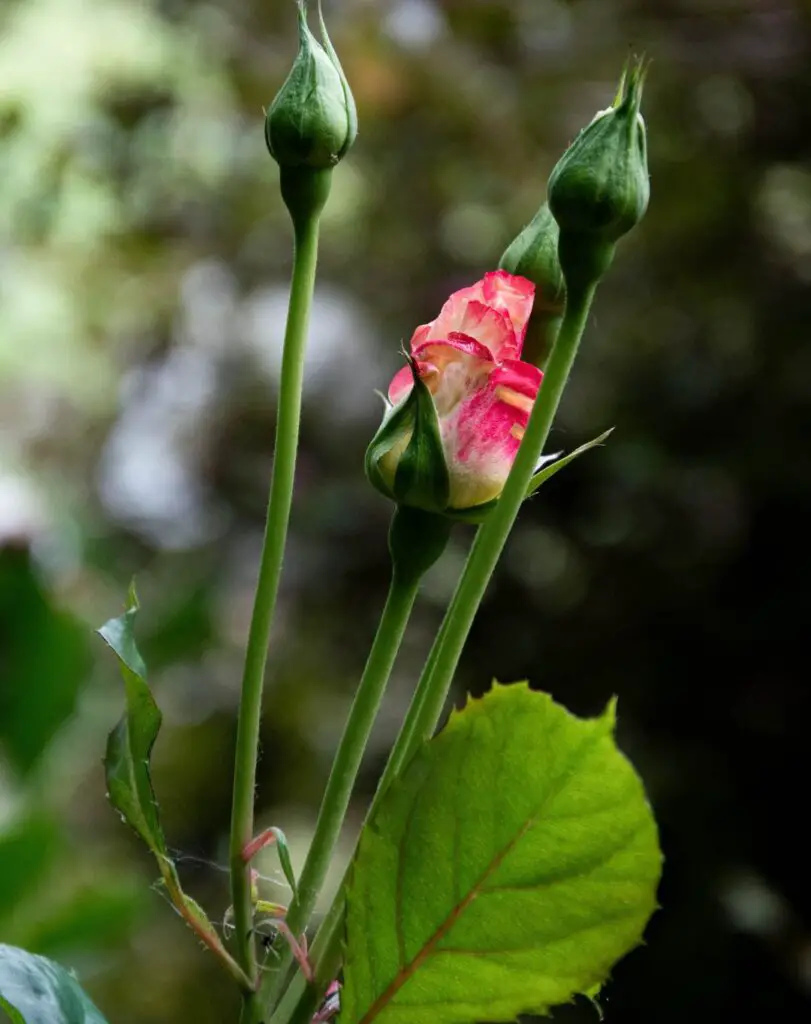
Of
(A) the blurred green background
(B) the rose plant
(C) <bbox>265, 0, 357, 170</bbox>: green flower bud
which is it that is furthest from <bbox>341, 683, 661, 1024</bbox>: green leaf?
(A) the blurred green background

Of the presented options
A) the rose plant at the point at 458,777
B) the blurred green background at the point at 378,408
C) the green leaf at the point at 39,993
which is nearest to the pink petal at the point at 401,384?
the rose plant at the point at 458,777

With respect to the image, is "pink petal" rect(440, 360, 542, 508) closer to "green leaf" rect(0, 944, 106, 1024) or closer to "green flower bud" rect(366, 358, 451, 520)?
"green flower bud" rect(366, 358, 451, 520)

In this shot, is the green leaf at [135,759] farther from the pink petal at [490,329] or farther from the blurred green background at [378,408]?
the blurred green background at [378,408]

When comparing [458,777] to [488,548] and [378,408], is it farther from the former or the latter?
[378,408]

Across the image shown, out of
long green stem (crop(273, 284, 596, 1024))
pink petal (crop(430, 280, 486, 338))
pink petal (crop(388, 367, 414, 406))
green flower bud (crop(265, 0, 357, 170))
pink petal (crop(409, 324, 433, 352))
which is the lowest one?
long green stem (crop(273, 284, 596, 1024))

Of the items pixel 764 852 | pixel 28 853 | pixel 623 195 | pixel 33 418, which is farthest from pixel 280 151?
pixel 33 418

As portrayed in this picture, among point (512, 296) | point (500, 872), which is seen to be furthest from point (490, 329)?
point (500, 872)

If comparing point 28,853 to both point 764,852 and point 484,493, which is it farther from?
point 764,852
